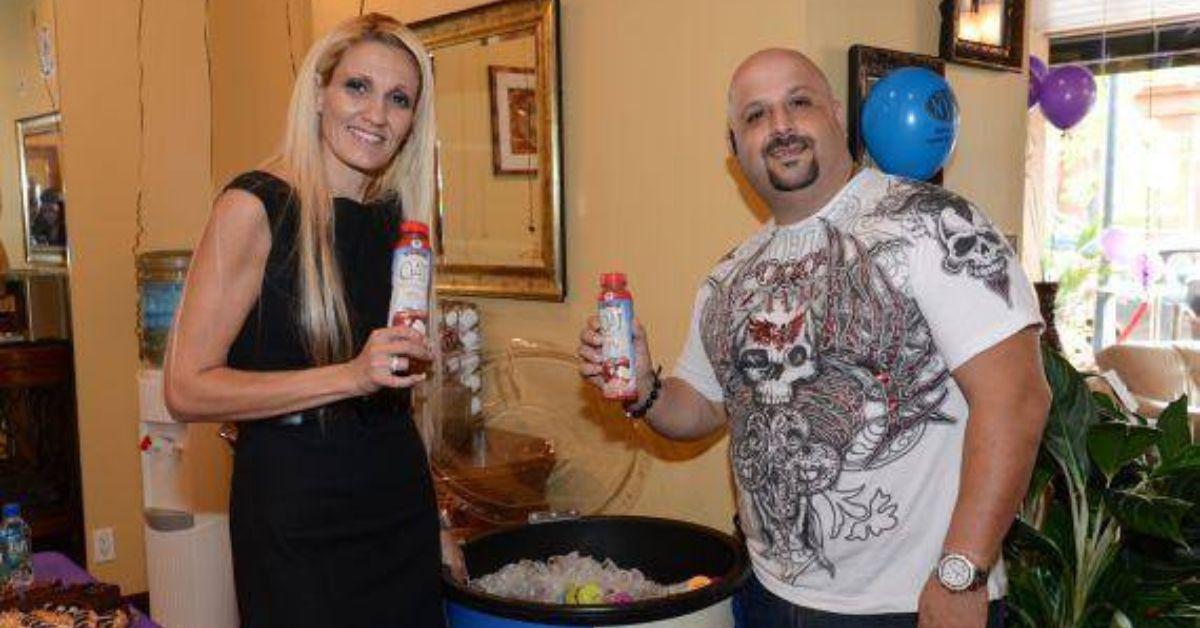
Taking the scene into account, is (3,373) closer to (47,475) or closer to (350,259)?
(47,475)

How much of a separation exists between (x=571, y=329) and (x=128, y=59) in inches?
98.5

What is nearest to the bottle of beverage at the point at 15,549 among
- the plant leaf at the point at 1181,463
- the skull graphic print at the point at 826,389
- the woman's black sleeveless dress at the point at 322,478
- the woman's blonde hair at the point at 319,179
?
the woman's black sleeveless dress at the point at 322,478

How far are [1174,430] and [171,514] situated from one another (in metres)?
3.15

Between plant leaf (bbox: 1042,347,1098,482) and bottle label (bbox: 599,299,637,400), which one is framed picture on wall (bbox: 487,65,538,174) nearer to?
bottle label (bbox: 599,299,637,400)

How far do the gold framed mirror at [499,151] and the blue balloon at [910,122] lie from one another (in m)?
0.90

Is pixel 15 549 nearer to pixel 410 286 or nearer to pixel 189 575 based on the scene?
pixel 189 575

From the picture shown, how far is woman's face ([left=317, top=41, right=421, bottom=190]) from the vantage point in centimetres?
162

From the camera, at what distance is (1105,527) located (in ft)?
7.18

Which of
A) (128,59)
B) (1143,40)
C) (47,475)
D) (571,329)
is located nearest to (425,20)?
(571,329)

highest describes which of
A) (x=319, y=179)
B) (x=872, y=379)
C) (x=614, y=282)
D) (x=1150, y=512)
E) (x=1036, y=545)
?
(x=319, y=179)

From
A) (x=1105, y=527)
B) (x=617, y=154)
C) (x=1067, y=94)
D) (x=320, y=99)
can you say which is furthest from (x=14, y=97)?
(x=1067, y=94)

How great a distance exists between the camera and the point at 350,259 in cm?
165

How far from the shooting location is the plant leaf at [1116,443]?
200cm

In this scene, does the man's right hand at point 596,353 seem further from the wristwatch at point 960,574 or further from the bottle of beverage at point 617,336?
the wristwatch at point 960,574
